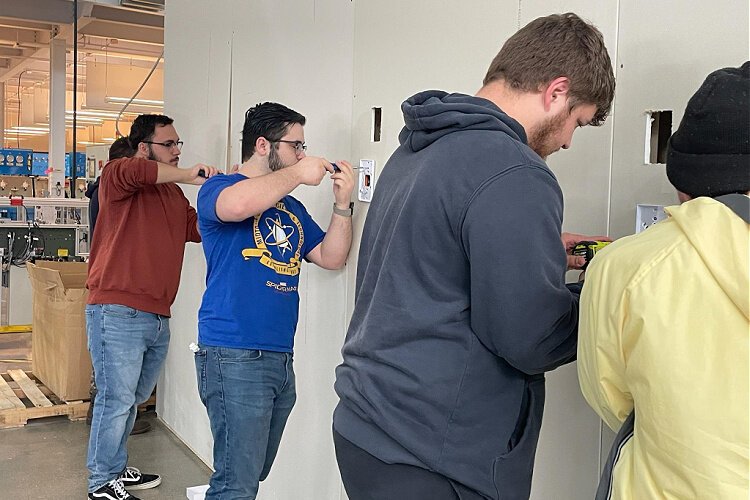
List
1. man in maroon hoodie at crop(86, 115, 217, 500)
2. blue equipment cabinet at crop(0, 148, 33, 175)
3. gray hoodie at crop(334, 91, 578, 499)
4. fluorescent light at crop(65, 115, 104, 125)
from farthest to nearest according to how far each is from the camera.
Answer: fluorescent light at crop(65, 115, 104, 125) < blue equipment cabinet at crop(0, 148, 33, 175) < man in maroon hoodie at crop(86, 115, 217, 500) < gray hoodie at crop(334, 91, 578, 499)

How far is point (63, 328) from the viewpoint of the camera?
4805 mm

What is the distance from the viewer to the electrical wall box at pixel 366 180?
8.79 feet

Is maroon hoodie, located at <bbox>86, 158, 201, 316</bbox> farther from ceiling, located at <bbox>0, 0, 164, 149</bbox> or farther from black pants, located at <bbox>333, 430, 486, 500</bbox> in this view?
ceiling, located at <bbox>0, 0, 164, 149</bbox>

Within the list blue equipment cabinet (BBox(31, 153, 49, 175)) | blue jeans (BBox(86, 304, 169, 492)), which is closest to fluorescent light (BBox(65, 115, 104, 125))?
blue equipment cabinet (BBox(31, 153, 49, 175))

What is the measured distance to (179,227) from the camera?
3.54m

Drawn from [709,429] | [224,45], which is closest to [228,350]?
[709,429]

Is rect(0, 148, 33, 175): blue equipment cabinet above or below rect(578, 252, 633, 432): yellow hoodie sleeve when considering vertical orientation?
above

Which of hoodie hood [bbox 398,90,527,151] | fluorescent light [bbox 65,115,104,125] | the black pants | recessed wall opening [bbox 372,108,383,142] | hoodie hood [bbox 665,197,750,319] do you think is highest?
fluorescent light [bbox 65,115,104,125]

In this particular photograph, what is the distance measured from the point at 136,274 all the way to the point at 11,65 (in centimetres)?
1183

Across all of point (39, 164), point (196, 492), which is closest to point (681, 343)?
point (196, 492)

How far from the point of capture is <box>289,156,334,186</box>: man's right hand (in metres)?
2.41

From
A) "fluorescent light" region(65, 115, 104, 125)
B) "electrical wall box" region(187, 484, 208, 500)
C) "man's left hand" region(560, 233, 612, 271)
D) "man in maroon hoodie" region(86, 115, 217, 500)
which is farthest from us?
"fluorescent light" region(65, 115, 104, 125)

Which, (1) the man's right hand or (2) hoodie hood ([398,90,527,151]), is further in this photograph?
(1) the man's right hand

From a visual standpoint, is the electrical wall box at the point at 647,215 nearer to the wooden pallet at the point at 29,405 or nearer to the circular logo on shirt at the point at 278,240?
the circular logo on shirt at the point at 278,240
